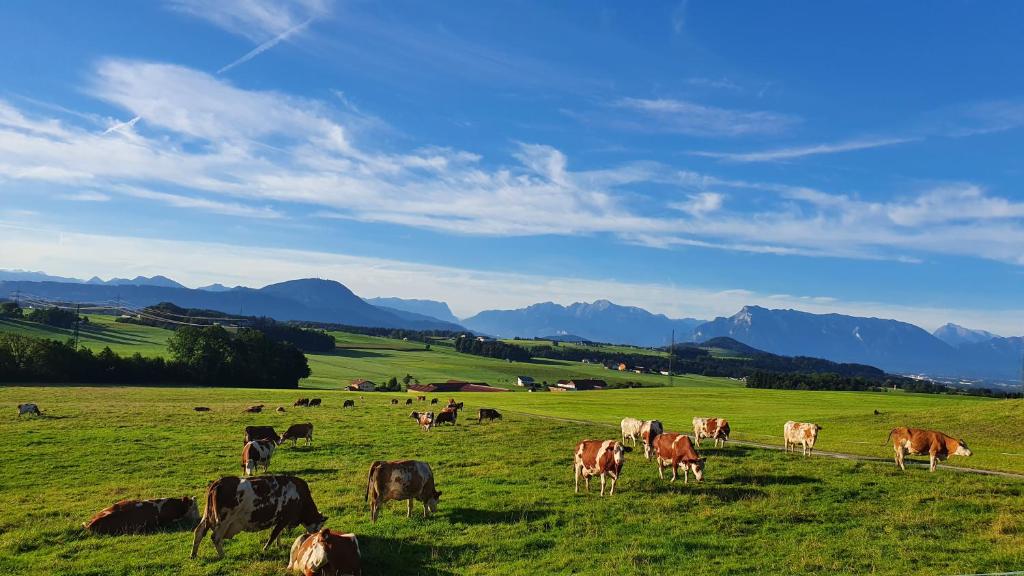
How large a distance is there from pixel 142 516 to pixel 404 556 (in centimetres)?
865

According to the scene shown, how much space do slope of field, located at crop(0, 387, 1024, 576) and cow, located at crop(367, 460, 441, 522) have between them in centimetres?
60

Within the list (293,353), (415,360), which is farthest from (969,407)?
(415,360)

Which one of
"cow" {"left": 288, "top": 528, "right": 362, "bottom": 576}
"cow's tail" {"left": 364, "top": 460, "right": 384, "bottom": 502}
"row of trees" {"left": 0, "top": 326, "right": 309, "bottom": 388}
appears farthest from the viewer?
"row of trees" {"left": 0, "top": 326, "right": 309, "bottom": 388}

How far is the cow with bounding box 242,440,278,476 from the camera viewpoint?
922 inches

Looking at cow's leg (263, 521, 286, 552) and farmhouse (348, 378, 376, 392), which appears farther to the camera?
farmhouse (348, 378, 376, 392)

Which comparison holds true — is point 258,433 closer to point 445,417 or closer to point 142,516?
point 445,417

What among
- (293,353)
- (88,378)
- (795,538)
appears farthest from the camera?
(293,353)

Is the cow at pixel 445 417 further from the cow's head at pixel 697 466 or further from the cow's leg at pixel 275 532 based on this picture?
the cow's leg at pixel 275 532

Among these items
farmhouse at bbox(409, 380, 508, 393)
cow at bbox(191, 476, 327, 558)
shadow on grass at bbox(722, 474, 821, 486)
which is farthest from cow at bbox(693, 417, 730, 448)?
farmhouse at bbox(409, 380, 508, 393)

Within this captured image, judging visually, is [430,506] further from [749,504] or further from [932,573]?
[932,573]

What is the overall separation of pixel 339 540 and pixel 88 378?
99.3 meters

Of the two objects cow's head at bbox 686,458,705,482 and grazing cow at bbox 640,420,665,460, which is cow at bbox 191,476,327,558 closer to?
cow's head at bbox 686,458,705,482

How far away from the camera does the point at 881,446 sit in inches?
1284

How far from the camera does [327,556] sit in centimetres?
1067
